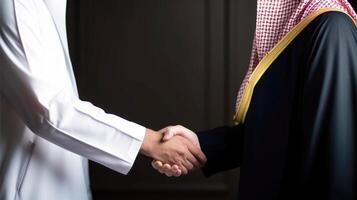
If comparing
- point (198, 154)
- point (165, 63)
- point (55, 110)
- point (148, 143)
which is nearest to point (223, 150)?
point (198, 154)

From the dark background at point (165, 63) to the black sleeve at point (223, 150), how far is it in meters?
0.57

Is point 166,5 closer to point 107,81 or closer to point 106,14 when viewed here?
point 106,14

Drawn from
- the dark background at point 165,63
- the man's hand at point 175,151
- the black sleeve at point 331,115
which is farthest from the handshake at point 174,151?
the dark background at point 165,63

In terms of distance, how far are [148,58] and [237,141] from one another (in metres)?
0.66

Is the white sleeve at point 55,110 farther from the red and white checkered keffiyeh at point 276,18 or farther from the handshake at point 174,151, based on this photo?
the red and white checkered keffiyeh at point 276,18

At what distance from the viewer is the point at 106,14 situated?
187 centimetres

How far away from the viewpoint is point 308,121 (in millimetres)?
945

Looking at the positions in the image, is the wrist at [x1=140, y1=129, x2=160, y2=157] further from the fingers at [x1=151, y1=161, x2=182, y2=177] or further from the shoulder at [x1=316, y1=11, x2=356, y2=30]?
the shoulder at [x1=316, y1=11, x2=356, y2=30]

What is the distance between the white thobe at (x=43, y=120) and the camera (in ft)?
3.10

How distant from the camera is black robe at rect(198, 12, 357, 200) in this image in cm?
90

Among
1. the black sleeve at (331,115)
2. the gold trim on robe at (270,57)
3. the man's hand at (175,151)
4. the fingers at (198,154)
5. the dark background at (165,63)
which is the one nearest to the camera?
the black sleeve at (331,115)

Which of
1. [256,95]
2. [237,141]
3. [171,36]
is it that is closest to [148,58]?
[171,36]

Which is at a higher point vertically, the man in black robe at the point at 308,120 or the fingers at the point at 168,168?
the man in black robe at the point at 308,120

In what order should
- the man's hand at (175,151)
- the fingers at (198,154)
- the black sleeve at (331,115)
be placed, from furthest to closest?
the fingers at (198,154), the man's hand at (175,151), the black sleeve at (331,115)
